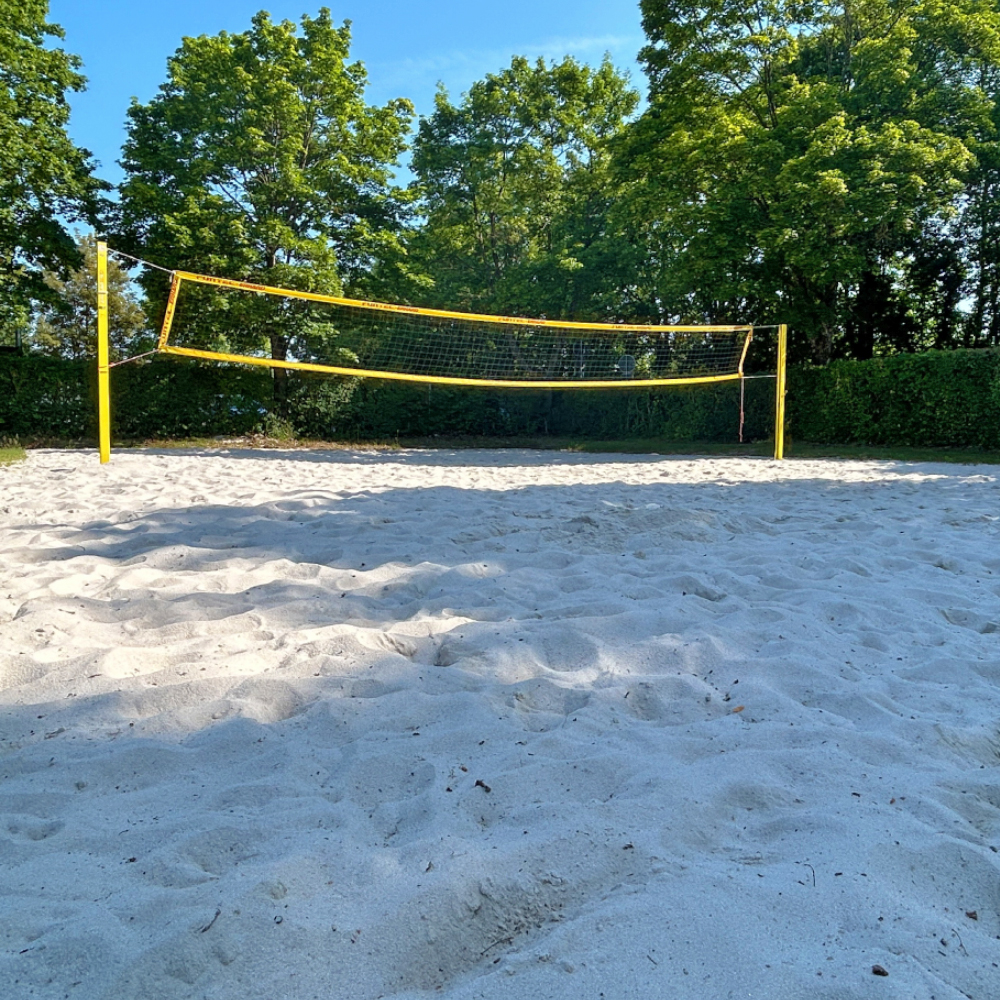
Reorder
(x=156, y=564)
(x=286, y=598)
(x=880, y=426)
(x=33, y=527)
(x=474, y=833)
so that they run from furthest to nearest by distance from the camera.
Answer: (x=880, y=426)
(x=33, y=527)
(x=156, y=564)
(x=286, y=598)
(x=474, y=833)

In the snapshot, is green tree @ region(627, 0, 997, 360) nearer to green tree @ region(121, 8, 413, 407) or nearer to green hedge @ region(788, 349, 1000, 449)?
green hedge @ region(788, 349, 1000, 449)

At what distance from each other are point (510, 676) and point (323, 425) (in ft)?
44.4

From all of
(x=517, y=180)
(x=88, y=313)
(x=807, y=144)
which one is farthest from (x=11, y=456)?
(x=88, y=313)

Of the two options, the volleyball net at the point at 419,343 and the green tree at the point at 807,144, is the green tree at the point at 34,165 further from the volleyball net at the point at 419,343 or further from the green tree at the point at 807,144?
the green tree at the point at 807,144

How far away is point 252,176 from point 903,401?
42.2 ft

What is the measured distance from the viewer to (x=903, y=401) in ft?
38.8

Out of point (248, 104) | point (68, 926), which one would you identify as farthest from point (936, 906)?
point (248, 104)

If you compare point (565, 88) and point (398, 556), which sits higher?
point (565, 88)

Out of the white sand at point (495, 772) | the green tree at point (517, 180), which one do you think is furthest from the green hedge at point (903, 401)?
the white sand at point (495, 772)

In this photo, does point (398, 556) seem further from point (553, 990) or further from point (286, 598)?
point (553, 990)

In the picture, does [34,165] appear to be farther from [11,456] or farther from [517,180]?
[517,180]

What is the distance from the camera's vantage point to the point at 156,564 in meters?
3.47

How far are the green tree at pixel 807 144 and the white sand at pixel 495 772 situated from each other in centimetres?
960

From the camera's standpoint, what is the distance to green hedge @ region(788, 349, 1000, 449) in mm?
10945
